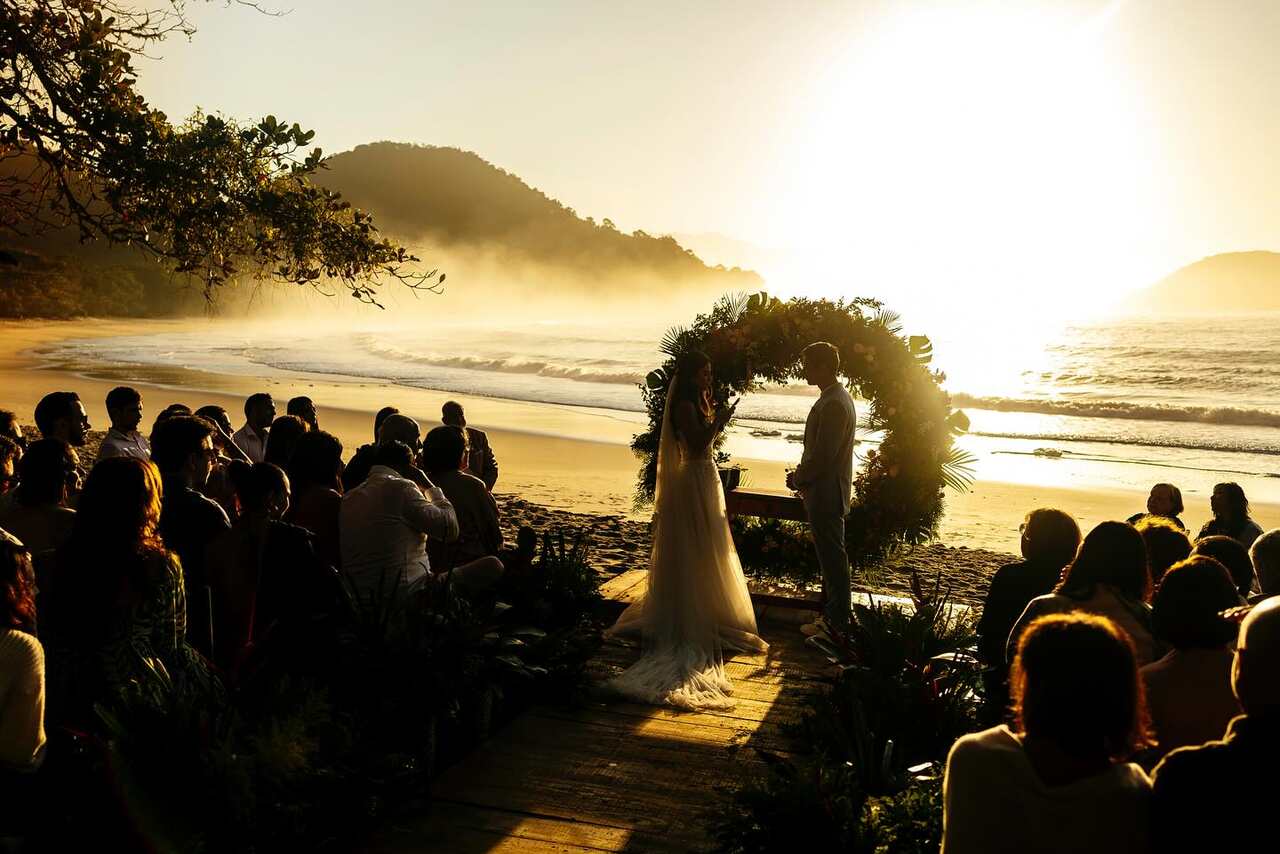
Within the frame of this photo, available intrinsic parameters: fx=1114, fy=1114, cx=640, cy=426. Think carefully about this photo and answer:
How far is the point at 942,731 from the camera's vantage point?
202 inches

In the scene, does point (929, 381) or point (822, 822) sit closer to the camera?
point (822, 822)

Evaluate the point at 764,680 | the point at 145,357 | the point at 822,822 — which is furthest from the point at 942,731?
the point at 145,357

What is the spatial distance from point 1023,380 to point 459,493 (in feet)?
132

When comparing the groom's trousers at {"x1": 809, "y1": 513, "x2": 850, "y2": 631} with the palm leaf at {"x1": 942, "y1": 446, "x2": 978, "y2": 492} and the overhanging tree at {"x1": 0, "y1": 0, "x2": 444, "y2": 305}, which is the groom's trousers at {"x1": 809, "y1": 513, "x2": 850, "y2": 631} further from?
the overhanging tree at {"x1": 0, "y1": 0, "x2": 444, "y2": 305}

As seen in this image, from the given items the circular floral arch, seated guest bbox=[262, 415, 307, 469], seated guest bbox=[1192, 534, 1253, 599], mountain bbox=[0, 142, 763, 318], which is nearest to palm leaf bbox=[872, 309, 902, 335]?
the circular floral arch

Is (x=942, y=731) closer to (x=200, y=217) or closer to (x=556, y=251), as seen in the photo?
(x=200, y=217)

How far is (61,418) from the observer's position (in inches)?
278

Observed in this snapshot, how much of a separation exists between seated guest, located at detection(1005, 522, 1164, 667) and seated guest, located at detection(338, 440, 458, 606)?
3111 millimetres

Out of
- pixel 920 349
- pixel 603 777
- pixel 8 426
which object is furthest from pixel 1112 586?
pixel 8 426

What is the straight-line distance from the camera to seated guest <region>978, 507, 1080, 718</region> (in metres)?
5.18

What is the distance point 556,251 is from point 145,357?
121m

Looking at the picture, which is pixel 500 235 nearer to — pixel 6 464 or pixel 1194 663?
pixel 6 464

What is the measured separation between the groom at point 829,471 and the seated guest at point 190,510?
4.41 m

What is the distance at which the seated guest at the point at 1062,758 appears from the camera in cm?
233
